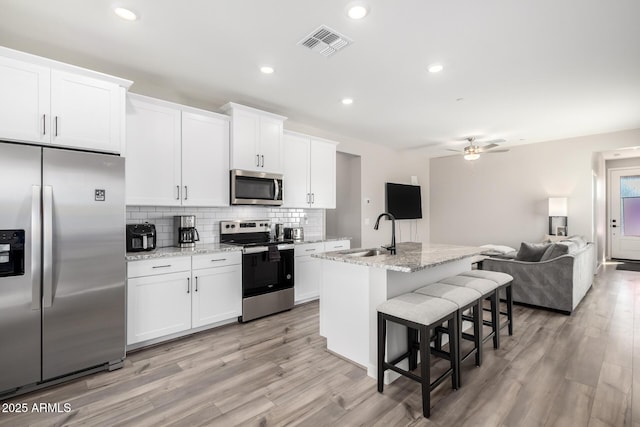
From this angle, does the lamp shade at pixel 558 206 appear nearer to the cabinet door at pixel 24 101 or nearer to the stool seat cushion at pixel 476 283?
the stool seat cushion at pixel 476 283

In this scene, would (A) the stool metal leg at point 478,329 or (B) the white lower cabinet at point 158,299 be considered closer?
(A) the stool metal leg at point 478,329

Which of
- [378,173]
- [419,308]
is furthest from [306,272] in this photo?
[378,173]

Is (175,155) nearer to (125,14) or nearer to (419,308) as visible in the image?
(125,14)

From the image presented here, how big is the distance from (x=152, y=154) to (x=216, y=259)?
4.15 feet

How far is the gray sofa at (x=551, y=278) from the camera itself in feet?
12.7

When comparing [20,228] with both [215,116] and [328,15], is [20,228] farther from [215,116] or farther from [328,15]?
[328,15]

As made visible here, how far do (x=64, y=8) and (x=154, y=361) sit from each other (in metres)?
2.80

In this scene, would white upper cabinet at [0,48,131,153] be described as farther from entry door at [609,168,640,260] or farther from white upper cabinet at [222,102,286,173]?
entry door at [609,168,640,260]

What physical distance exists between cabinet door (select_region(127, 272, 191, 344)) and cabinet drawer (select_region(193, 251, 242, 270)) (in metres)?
0.15

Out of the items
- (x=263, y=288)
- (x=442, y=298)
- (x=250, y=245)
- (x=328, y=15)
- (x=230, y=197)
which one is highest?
(x=328, y=15)

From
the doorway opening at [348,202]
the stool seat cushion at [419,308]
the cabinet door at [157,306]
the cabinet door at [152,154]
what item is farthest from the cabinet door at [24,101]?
the doorway opening at [348,202]

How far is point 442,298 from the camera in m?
2.30

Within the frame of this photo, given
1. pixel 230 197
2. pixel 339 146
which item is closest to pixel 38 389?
pixel 230 197

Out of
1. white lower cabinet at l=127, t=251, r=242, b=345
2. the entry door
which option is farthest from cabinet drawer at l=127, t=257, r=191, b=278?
the entry door
